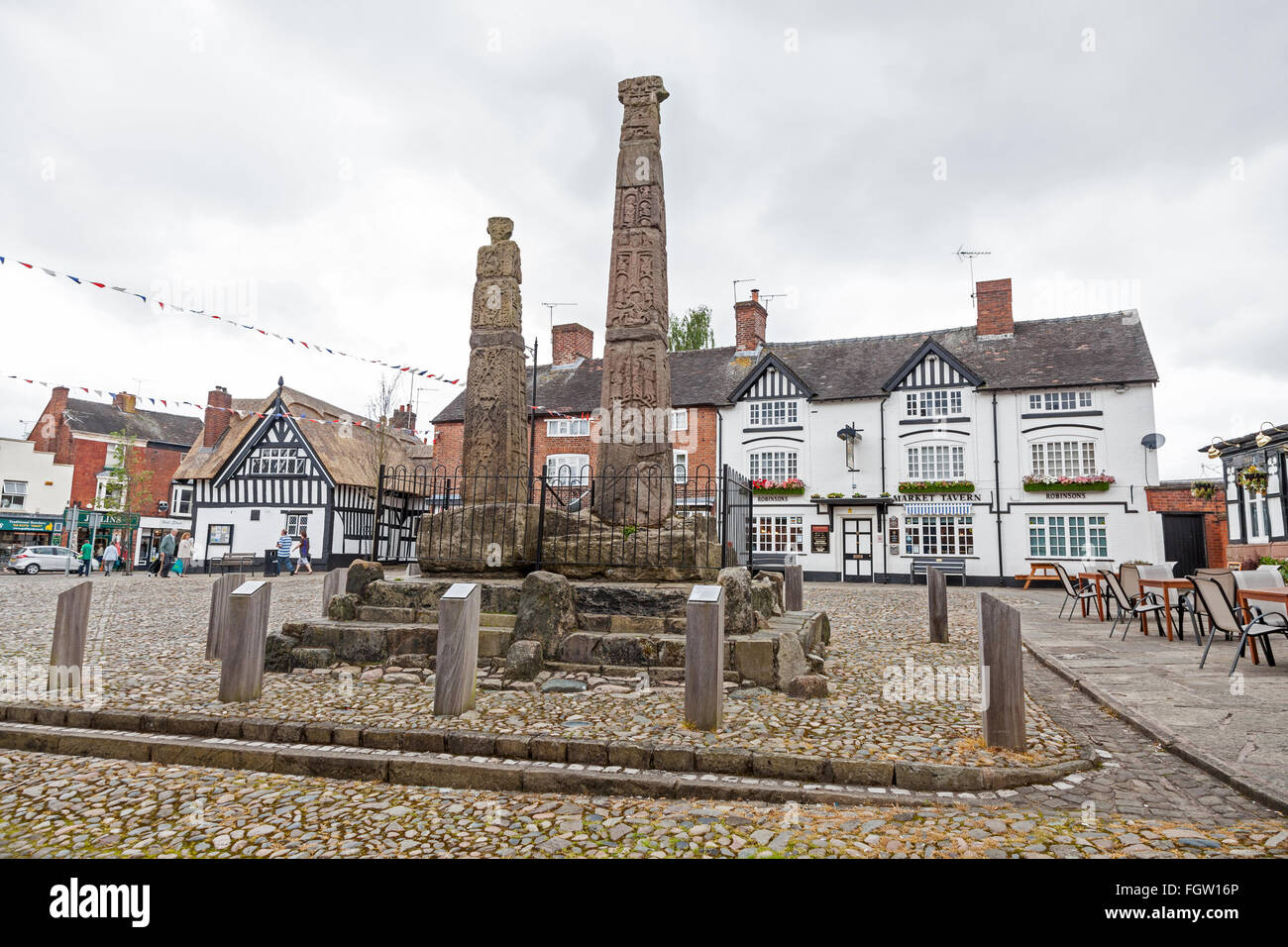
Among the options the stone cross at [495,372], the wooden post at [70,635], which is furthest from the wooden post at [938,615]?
the wooden post at [70,635]

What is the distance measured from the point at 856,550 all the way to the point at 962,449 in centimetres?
484

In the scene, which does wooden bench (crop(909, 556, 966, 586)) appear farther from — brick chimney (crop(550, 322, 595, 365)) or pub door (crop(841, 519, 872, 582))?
brick chimney (crop(550, 322, 595, 365))

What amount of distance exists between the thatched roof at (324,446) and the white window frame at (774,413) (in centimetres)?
1271

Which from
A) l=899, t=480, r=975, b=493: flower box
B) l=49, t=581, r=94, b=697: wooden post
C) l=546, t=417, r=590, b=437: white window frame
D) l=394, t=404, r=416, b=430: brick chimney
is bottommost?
l=49, t=581, r=94, b=697: wooden post

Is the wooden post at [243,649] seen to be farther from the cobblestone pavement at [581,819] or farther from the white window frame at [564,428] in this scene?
the white window frame at [564,428]

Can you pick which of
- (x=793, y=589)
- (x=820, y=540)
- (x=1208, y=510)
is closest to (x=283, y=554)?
(x=820, y=540)

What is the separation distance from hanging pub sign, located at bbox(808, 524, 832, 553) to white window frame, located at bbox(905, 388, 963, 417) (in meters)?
4.92

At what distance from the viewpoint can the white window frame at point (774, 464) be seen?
26125mm

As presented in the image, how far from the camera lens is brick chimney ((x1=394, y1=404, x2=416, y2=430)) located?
127 feet

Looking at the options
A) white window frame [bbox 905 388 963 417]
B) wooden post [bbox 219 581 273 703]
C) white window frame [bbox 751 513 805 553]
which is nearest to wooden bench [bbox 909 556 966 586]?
white window frame [bbox 751 513 805 553]

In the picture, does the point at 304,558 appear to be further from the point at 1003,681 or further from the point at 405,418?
the point at 1003,681

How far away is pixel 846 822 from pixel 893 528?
22316 millimetres
